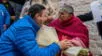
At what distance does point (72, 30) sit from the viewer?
3.66m

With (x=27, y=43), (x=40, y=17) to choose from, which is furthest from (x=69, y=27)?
(x=27, y=43)

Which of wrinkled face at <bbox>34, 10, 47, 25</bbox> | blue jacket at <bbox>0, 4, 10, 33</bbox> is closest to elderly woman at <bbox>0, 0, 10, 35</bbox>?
blue jacket at <bbox>0, 4, 10, 33</bbox>

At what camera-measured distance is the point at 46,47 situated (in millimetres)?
3037

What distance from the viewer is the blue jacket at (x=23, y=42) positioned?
284cm

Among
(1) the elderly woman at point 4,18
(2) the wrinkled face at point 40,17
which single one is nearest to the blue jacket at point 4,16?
(1) the elderly woman at point 4,18

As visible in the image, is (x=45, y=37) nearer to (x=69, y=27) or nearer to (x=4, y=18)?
(x=69, y=27)

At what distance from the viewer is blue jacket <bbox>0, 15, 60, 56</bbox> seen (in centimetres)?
284

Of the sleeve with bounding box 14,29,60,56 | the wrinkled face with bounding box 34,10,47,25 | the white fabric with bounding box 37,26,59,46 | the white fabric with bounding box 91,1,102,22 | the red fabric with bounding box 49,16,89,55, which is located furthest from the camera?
the red fabric with bounding box 49,16,89,55

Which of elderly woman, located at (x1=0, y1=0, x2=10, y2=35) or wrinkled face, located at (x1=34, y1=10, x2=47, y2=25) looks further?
elderly woman, located at (x1=0, y1=0, x2=10, y2=35)

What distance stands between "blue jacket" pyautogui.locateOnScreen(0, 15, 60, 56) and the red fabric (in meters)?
0.66

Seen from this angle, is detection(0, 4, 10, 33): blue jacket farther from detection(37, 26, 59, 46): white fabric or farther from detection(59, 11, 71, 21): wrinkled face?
detection(37, 26, 59, 46): white fabric

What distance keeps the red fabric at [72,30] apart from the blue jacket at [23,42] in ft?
2.15

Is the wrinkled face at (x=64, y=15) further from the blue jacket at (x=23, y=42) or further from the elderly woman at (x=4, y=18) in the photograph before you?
the elderly woman at (x=4, y=18)

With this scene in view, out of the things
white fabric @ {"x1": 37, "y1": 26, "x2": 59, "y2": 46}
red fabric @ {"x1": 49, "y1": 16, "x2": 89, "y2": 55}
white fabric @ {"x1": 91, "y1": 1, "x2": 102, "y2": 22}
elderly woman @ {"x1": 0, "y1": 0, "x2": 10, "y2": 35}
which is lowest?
elderly woman @ {"x1": 0, "y1": 0, "x2": 10, "y2": 35}
